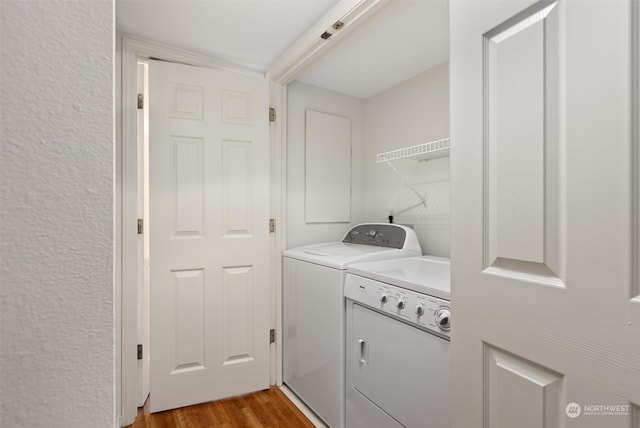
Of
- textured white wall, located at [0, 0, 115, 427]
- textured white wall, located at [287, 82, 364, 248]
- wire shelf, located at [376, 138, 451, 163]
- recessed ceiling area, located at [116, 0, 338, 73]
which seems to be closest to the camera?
textured white wall, located at [0, 0, 115, 427]

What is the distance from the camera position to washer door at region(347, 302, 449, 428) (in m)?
1.20

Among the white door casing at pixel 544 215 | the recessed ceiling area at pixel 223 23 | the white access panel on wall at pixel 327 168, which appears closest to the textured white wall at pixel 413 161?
the white access panel on wall at pixel 327 168

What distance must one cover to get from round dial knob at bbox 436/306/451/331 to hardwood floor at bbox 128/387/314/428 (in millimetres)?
1151

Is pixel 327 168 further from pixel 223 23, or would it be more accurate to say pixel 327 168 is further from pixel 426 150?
pixel 223 23

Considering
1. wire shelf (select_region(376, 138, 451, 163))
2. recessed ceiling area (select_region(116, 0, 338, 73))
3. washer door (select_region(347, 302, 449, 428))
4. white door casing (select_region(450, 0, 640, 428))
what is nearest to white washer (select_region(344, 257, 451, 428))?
washer door (select_region(347, 302, 449, 428))

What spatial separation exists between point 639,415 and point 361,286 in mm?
1037

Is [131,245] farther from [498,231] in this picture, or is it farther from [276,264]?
[498,231]

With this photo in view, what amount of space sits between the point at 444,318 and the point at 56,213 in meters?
1.12

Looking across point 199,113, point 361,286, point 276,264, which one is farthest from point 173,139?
point 361,286

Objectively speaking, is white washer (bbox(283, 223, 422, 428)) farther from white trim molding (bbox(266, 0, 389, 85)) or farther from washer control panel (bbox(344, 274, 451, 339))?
white trim molding (bbox(266, 0, 389, 85))

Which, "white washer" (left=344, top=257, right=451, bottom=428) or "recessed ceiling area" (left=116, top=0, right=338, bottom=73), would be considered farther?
"recessed ceiling area" (left=116, top=0, right=338, bottom=73)

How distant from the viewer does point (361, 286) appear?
1541 millimetres

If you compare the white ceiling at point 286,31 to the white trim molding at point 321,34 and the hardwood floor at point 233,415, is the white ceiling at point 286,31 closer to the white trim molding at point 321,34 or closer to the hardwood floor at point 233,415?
the white trim molding at point 321,34

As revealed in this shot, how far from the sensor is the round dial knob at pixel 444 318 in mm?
1114
